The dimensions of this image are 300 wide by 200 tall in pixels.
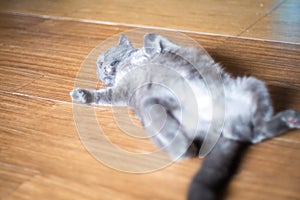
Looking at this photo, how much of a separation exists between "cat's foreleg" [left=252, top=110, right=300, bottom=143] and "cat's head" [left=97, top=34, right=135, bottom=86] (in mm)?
484

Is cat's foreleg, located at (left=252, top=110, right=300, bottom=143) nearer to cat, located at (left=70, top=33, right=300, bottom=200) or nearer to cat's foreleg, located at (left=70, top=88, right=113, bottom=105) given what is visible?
cat, located at (left=70, top=33, right=300, bottom=200)

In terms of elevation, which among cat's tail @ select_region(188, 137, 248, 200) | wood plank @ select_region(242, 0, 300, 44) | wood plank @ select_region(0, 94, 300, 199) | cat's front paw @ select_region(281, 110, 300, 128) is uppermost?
wood plank @ select_region(242, 0, 300, 44)

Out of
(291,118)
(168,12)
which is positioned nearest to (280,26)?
(168,12)

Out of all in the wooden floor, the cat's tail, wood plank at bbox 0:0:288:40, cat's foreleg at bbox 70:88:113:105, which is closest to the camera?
the cat's tail

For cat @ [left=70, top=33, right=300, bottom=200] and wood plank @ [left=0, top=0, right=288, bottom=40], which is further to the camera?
wood plank @ [left=0, top=0, right=288, bottom=40]

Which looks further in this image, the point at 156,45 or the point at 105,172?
the point at 156,45

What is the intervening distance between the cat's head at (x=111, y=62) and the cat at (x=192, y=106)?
0.23ft

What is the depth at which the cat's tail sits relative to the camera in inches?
36.3

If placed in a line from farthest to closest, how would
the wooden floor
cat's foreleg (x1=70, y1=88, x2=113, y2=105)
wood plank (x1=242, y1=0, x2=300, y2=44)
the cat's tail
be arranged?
wood plank (x1=242, y1=0, x2=300, y2=44), cat's foreleg (x1=70, y1=88, x2=113, y2=105), the wooden floor, the cat's tail

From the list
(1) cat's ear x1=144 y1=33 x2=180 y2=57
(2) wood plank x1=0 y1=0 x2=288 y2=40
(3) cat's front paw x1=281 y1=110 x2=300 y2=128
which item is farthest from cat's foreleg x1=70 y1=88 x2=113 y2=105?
(2) wood plank x1=0 y1=0 x2=288 y2=40

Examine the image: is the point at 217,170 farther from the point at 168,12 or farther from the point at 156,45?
the point at 168,12

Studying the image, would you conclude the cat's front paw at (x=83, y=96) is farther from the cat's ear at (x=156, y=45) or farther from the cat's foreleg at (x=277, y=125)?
the cat's foreleg at (x=277, y=125)

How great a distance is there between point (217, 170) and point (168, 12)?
1.19 m

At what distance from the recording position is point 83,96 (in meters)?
1.33
